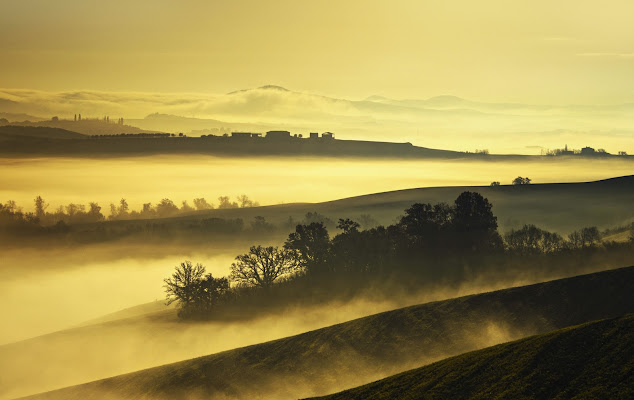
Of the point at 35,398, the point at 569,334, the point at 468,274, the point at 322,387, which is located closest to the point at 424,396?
the point at 569,334

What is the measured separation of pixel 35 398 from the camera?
156 metres

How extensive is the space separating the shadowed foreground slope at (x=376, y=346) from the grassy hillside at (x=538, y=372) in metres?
23.1

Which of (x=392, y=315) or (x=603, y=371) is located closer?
(x=603, y=371)

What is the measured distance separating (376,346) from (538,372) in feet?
156

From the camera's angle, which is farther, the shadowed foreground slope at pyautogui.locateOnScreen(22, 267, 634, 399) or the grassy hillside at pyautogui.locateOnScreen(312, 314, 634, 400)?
the shadowed foreground slope at pyautogui.locateOnScreen(22, 267, 634, 399)

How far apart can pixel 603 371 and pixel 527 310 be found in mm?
49318

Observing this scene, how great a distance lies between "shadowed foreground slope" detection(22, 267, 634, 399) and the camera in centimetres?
13788

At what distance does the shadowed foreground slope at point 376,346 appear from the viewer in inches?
5428

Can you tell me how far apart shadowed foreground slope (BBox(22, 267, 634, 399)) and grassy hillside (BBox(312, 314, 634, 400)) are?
23.1 metres

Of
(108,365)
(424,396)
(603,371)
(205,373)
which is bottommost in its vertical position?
(108,365)

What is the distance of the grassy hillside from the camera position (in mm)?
95037

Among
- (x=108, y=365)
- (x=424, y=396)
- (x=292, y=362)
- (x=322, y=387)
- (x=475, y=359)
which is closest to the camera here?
(x=424, y=396)

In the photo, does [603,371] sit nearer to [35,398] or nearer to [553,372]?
[553,372]

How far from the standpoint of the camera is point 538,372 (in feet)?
332
